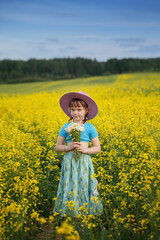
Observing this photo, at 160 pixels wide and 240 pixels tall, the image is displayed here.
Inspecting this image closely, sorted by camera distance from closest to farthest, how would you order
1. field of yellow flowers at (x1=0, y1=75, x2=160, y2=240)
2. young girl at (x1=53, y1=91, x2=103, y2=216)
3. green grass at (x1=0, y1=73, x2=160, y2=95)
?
1. field of yellow flowers at (x1=0, y1=75, x2=160, y2=240)
2. young girl at (x1=53, y1=91, x2=103, y2=216)
3. green grass at (x1=0, y1=73, x2=160, y2=95)

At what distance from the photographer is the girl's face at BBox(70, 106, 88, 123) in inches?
125

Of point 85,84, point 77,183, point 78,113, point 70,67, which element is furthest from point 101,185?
point 70,67

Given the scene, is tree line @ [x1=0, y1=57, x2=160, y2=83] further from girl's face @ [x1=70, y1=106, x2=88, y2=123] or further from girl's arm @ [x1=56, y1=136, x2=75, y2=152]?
girl's arm @ [x1=56, y1=136, x2=75, y2=152]

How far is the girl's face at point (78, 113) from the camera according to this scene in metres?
3.18

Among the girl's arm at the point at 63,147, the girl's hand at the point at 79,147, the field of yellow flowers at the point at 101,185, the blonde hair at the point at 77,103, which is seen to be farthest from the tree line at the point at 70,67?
the girl's hand at the point at 79,147

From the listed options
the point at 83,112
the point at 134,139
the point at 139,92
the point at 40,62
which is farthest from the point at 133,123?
the point at 40,62

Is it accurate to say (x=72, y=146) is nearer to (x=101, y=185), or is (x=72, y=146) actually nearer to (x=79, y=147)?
(x=79, y=147)

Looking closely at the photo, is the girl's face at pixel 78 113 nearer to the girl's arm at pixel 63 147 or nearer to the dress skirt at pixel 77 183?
the girl's arm at pixel 63 147

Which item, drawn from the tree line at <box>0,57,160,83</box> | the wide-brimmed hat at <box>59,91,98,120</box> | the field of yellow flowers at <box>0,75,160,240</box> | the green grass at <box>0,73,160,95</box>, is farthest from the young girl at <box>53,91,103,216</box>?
the tree line at <box>0,57,160,83</box>

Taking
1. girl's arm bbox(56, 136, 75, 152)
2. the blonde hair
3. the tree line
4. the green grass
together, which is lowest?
girl's arm bbox(56, 136, 75, 152)

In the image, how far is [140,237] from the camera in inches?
106

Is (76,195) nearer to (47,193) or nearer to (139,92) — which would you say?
(47,193)

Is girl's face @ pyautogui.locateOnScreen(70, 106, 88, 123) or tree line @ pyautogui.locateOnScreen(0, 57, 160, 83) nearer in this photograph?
girl's face @ pyautogui.locateOnScreen(70, 106, 88, 123)

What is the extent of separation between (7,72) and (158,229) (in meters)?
51.0
